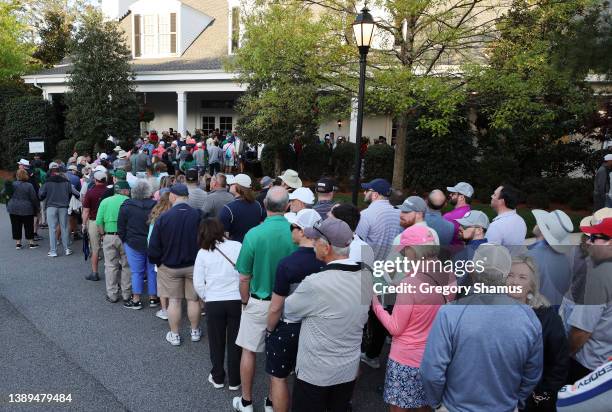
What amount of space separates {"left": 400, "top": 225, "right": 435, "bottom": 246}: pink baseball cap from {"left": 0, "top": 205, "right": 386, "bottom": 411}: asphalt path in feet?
6.04

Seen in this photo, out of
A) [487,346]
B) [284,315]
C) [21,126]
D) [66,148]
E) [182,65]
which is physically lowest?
[284,315]

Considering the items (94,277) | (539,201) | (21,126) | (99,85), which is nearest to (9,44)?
(21,126)

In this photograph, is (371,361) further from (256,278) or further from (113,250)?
(113,250)

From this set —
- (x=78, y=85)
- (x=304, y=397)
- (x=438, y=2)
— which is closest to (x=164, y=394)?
(x=304, y=397)

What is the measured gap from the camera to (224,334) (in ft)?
15.0

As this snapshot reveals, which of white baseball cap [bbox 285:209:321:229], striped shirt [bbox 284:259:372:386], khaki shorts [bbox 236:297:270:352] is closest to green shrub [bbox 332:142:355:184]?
khaki shorts [bbox 236:297:270:352]

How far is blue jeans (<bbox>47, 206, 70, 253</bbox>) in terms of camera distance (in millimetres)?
9008

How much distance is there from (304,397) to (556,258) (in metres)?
2.18

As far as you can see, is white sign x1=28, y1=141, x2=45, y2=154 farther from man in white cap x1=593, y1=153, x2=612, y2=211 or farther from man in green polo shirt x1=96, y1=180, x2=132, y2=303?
man in white cap x1=593, y1=153, x2=612, y2=211

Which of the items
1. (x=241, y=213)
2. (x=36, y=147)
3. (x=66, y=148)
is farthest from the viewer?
(x=66, y=148)

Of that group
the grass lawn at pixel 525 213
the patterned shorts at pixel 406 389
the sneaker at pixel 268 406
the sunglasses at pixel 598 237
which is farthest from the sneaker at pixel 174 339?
the grass lawn at pixel 525 213

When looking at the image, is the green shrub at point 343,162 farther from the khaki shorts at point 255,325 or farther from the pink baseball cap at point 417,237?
the pink baseball cap at point 417,237

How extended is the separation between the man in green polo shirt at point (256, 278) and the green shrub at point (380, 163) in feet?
37.0

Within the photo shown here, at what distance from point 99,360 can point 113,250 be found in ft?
6.73
